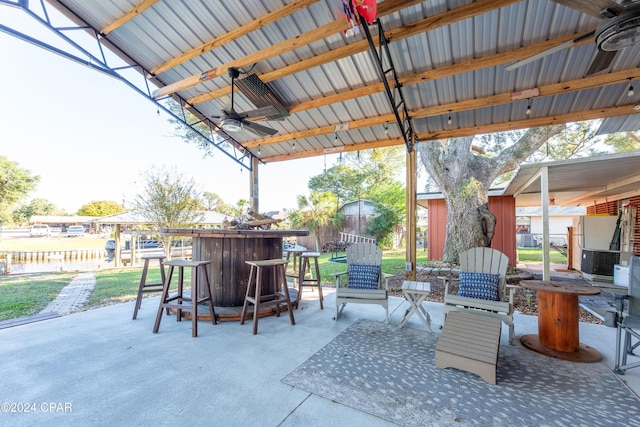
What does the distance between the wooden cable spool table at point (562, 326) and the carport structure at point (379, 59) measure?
2.31 meters

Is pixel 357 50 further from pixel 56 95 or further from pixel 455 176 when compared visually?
pixel 56 95

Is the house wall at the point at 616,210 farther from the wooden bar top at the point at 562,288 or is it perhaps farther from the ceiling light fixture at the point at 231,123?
the ceiling light fixture at the point at 231,123

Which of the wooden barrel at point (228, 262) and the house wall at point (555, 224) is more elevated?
the house wall at point (555, 224)

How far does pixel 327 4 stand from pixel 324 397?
13.9ft

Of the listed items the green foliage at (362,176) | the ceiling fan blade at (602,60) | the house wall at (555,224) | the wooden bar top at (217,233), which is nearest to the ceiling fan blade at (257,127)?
the wooden bar top at (217,233)

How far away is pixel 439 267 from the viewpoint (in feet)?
22.2

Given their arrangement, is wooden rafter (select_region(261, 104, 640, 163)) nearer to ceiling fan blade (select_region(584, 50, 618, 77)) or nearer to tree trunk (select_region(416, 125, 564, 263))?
ceiling fan blade (select_region(584, 50, 618, 77))

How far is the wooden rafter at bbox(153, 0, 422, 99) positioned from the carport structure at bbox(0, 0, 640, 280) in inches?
0.7

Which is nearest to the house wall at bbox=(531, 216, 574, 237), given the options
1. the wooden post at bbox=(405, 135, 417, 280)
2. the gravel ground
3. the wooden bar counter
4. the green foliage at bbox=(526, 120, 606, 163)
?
the green foliage at bbox=(526, 120, 606, 163)

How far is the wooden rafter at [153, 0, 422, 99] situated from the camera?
3014 millimetres

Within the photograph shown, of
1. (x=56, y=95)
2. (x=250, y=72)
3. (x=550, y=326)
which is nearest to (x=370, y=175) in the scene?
(x=250, y=72)

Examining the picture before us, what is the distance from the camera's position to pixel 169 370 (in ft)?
7.59

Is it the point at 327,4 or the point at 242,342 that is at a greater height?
the point at 327,4

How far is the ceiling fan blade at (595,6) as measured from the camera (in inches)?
84.7
